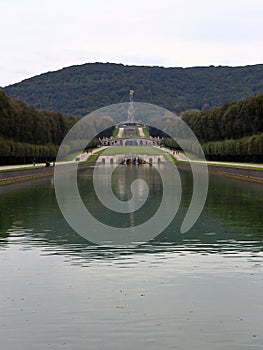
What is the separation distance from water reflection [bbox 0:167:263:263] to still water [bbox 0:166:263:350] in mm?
59

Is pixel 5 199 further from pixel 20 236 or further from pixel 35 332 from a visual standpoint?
pixel 35 332

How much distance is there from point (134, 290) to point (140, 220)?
14125 mm

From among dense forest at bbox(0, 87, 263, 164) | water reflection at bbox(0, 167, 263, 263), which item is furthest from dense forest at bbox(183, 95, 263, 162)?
water reflection at bbox(0, 167, 263, 263)

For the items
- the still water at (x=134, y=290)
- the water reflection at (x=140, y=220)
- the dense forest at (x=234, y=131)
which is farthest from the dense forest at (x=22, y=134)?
the still water at (x=134, y=290)

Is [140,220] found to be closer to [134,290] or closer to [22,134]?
[134,290]

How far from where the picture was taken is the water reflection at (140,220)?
68.0ft

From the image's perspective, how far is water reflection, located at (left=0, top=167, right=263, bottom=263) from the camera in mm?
20734

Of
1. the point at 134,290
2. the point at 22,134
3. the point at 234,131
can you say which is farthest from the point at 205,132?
the point at 134,290

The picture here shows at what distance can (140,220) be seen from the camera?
95.6 ft

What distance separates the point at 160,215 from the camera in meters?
30.8

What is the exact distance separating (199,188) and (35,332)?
134ft

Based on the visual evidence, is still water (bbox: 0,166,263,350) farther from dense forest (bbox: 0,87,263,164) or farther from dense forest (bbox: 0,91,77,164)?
dense forest (bbox: 0,91,77,164)

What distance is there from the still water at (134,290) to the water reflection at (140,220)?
6cm

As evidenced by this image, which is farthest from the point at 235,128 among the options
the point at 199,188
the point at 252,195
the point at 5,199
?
the point at 5,199
